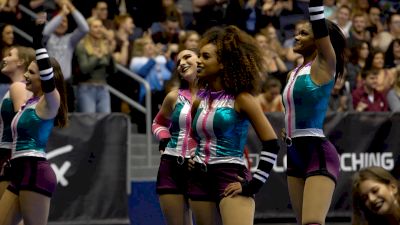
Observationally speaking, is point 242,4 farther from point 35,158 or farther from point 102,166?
point 35,158

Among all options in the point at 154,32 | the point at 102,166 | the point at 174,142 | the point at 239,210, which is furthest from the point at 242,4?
the point at 239,210

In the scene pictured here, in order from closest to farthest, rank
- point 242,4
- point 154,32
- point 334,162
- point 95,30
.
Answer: point 334,162, point 95,30, point 154,32, point 242,4

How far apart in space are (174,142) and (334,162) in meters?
1.54

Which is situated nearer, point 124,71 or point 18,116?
point 18,116

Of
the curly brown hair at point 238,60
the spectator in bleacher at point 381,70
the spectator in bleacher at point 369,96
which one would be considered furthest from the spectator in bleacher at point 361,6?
the curly brown hair at point 238,60

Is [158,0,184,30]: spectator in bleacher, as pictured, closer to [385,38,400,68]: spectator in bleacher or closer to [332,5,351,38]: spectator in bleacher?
[332,5,351,38]: spectator in bleacher

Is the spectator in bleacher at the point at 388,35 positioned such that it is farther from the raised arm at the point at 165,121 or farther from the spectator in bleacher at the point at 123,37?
the raised arm at the point at 165,121

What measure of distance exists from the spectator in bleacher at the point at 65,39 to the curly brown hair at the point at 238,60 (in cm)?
669

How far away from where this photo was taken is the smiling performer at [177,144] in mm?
8875

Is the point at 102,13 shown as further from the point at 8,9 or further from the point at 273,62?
the point at 273,62

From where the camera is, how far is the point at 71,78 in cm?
1460

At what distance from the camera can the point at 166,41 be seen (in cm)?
1675

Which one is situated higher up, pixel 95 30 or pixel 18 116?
pixel 18 116

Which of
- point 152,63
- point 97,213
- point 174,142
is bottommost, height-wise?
point 97,213
